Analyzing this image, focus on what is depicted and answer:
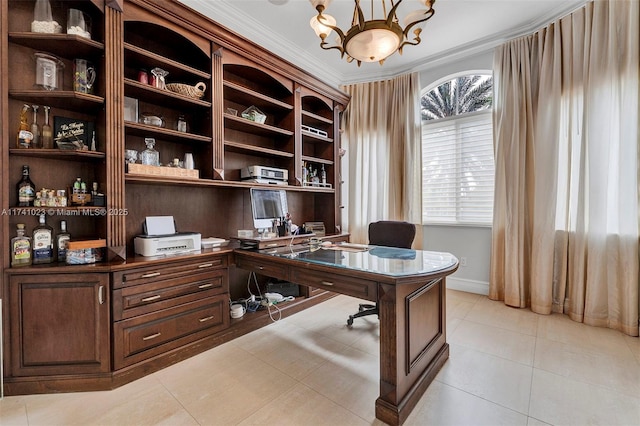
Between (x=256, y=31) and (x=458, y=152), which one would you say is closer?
(x=256, y=31)

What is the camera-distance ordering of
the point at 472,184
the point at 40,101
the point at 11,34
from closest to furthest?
the point at 11,34
the point at 40,101
the point at 472,184

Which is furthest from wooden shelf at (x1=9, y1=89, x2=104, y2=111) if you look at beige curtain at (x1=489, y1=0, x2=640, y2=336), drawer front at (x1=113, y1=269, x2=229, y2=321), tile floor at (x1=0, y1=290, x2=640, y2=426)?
beige curtain at (x1=489, y1=0, x2=640, y2=336)

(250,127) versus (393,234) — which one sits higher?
(250,127)

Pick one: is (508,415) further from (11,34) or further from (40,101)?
(11,34)

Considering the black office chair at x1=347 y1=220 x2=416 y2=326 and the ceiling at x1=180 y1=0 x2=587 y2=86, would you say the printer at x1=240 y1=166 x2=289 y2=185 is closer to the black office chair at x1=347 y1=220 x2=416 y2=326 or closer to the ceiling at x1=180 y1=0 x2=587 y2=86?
the black office chair at x1=347 y1=220 x2=416 y2=326

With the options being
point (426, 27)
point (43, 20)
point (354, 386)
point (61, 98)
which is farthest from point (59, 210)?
point (426, 27)

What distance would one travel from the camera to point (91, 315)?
1722 millimetres

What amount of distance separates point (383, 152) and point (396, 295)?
288 centimetres

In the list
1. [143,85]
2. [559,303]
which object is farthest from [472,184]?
[143,85]

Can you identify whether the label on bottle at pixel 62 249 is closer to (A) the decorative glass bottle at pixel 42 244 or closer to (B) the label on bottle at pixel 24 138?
(A) the decorative glass bottle at pixel 42 244

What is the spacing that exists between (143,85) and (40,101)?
2.07 ft

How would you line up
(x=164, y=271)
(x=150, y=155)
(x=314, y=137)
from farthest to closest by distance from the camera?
1. (x=314, y=137)
2. (x=150, y=155)
3. (x=164, y=271)

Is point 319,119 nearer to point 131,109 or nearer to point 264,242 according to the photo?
point 264,242

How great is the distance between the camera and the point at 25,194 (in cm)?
171
